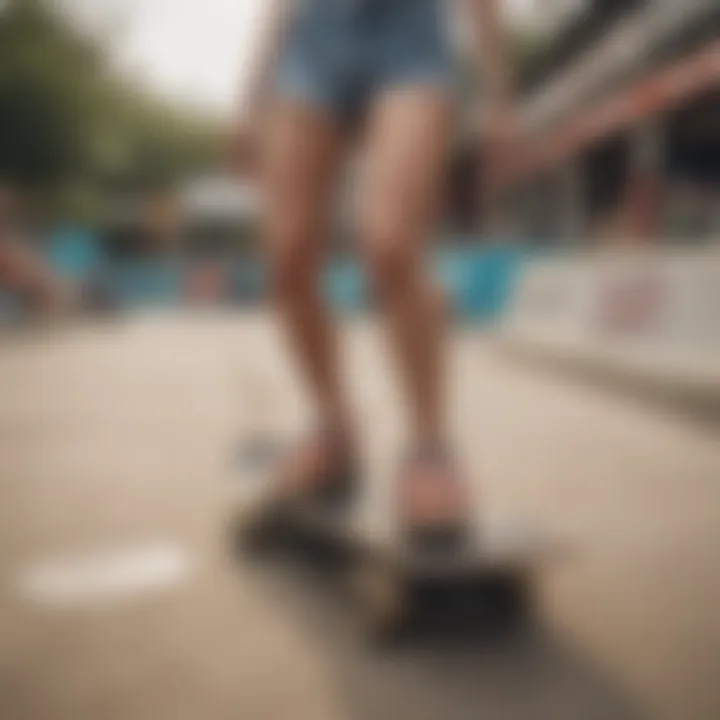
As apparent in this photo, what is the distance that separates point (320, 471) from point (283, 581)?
3.7 inches

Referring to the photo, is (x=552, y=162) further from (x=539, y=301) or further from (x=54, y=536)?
(x=539, y=301)

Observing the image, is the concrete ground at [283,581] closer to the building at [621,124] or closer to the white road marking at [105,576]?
the white road marking at [105,576]

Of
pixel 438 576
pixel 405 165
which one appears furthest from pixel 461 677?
pixel 405 165

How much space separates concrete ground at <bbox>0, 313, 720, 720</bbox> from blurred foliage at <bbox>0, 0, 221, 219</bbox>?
226mm

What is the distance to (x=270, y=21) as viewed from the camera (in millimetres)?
Answer: 605

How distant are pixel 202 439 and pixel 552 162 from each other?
0.61 metres

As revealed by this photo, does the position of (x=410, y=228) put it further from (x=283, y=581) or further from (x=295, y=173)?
(x=283, y=581)

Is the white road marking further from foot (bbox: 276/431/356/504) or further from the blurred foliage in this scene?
the blurred foliage

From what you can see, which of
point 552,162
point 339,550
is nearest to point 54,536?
point 339,550

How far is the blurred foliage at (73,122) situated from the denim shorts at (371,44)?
4.0 inches

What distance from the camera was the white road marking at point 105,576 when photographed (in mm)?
600

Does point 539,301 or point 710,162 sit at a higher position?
point 710,162

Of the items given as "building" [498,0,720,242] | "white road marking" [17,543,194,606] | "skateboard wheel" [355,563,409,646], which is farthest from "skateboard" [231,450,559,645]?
"building" [498,0,720,242]

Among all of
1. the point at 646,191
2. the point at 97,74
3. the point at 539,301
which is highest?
the point at 97,74
